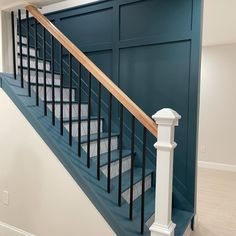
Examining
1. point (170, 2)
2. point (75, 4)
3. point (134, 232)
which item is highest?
point (75, 4)

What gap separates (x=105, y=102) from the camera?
315 centimetres

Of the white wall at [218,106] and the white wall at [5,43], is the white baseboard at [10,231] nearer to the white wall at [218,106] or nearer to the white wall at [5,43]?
the white wall at [5,43]

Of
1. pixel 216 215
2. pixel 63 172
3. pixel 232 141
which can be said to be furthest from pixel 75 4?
pixel 232 141

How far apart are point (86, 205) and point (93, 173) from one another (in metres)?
0.26

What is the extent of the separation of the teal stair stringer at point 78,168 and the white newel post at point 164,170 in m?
0.28

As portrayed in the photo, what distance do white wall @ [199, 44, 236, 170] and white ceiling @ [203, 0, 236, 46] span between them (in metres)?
0.33

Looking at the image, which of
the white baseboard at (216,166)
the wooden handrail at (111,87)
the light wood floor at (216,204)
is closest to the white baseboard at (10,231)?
the wooden handrail at (111,87)

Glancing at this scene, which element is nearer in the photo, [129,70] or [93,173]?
[93,173]

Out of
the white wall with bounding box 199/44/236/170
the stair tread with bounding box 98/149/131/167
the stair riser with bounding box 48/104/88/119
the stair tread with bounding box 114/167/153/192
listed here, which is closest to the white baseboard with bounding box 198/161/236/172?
the white wall with bounding box 199/44/236/170

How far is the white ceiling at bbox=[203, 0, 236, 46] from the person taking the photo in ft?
9.85

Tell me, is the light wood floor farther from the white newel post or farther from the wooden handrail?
the wooden handrail

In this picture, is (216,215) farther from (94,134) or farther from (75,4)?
(75,4)

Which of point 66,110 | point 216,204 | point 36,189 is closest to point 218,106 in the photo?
point 216,204

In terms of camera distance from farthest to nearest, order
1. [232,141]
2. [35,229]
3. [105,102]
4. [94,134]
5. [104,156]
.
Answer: [232,141] < [105,102] < [94,134] < [104,156] < [35,229]
